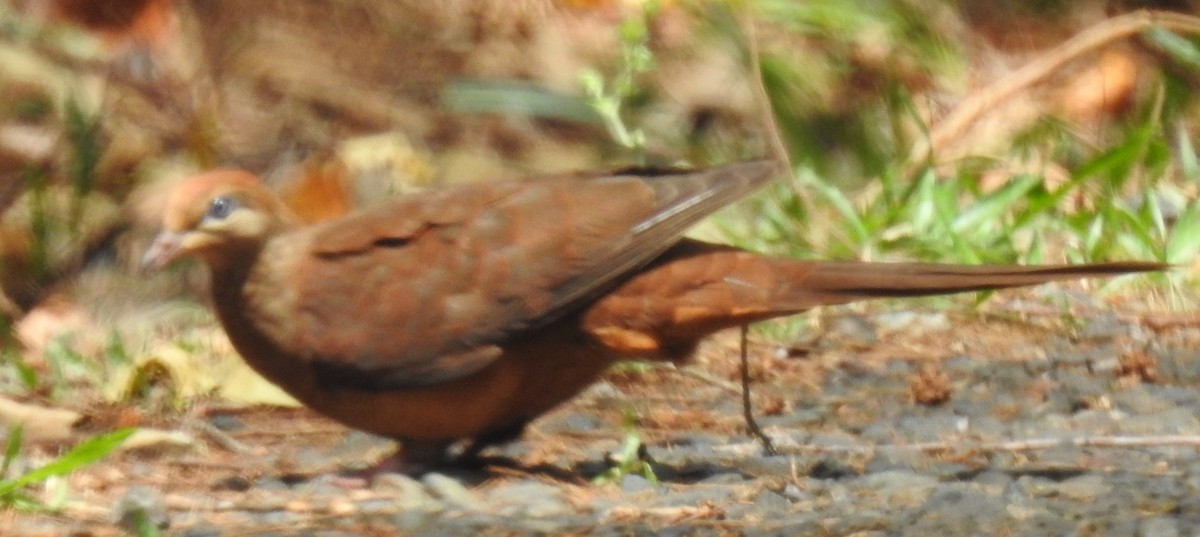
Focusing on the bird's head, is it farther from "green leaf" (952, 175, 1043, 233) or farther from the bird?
"green leaf" (952, 175, 1043, 233)

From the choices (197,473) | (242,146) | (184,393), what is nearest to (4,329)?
(184,393)

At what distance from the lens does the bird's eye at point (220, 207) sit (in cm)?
404

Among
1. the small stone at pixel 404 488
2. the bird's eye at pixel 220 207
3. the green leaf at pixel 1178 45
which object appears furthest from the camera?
the green leaf at pixel 1178 45

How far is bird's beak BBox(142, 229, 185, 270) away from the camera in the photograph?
3990mm

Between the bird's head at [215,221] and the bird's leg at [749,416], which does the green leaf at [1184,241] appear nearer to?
the bird's leg at [749,416]

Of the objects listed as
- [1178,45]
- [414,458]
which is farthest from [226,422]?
[1178,45]

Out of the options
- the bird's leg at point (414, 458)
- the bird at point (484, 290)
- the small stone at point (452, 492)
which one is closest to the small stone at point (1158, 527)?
the bird at point (484, 290)

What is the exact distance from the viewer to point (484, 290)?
13.0 ft

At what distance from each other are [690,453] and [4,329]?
207 cm

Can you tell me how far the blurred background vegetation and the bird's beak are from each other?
1.27 metres

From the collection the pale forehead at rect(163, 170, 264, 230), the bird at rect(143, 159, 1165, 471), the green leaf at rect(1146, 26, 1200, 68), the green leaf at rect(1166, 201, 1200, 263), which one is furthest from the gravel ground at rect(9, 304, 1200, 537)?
the green leaf at rect(1146, 26, 1200, 68)

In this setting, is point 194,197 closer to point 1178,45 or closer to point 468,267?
point 468,267

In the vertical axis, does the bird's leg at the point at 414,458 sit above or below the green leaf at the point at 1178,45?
below

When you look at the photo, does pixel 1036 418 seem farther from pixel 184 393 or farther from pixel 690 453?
pixel 184 393
